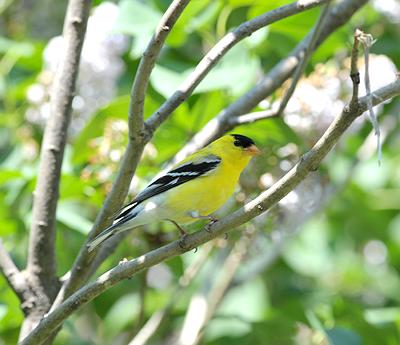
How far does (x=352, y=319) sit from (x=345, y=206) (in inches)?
Result: 60.9

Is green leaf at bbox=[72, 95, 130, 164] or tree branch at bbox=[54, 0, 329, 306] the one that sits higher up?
green leaf at bbox=[72, 95, 130, 164]

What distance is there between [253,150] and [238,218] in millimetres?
1310

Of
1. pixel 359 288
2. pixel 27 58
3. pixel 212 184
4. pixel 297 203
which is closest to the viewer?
pixel 212 184

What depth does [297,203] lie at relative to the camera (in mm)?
3729

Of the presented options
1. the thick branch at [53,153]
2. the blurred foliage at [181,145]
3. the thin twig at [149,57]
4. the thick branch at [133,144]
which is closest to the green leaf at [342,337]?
the blurred foliage at [181,145]

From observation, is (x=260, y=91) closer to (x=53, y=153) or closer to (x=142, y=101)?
(x=53, y=153)

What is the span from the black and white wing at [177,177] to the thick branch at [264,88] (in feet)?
0.23

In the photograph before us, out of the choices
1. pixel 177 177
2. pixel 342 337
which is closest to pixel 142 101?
pixel 177 177

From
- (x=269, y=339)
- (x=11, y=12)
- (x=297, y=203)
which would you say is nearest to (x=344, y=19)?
(x=297, y=203)

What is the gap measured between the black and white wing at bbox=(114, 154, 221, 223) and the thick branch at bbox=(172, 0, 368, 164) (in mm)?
70

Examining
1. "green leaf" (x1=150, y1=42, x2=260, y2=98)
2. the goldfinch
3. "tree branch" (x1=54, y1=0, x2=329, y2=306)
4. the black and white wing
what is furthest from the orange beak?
"tree branch" (x1=54, y1=0, x2=329, y2=306)

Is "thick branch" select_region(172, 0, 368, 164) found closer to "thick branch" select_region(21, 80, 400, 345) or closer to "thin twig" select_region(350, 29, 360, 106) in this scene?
"thick branch" select_region(21, 80, 400, 345)

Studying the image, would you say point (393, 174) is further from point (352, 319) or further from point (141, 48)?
point (141, 48)

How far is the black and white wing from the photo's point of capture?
10.3 ft
